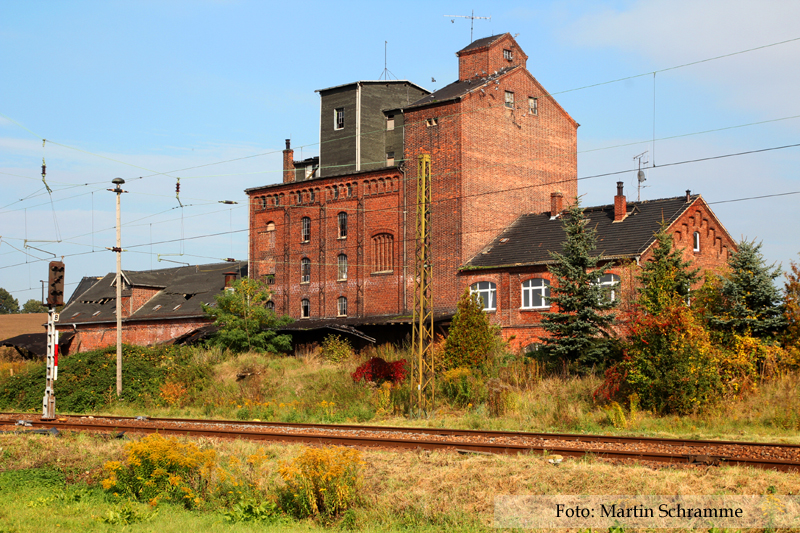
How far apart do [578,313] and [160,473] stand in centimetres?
1698

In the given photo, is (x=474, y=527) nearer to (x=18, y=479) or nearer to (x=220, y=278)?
(x=18, y=479)

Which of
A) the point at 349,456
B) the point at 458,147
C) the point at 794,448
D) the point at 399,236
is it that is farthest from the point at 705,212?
the point at 349,456

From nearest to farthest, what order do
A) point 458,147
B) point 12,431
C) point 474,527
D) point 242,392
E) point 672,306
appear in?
point 474,527, point 12,431, point 672,306, point 242,392, point 458,147

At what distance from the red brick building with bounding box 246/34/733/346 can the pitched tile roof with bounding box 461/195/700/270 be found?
0.41ft

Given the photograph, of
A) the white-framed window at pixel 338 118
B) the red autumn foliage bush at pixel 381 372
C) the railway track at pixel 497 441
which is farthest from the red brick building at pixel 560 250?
the railway track at pixel 497 441

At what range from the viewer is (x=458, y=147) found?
125 feet

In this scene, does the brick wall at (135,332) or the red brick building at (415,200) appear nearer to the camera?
the red brick building at (415,200)

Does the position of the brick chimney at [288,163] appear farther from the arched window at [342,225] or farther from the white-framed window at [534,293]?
the white-framed window at [534,293]

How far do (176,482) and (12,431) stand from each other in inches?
364

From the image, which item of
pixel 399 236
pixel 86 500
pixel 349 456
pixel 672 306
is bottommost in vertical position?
pixel 86 500

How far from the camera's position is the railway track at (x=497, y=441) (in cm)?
1182

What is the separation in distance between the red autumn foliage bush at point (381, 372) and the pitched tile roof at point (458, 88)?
57.0 ft

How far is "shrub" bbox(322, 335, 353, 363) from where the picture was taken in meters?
33.5

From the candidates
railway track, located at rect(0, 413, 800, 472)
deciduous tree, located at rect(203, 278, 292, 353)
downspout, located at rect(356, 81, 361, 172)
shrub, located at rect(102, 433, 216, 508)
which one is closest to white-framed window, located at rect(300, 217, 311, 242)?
downspout, located at rect(356, 81, 361, 172)
